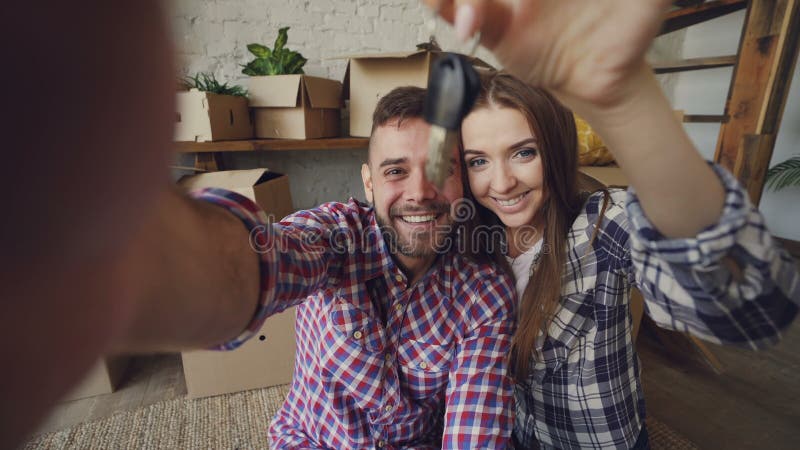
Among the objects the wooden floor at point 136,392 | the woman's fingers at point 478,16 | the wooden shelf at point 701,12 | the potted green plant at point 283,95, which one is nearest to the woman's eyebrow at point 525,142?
the woman's fingers at point 478,16

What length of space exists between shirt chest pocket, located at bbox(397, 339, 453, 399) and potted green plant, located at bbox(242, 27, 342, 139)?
91 cm

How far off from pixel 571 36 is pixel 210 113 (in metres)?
1.24

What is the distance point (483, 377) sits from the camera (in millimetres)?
751

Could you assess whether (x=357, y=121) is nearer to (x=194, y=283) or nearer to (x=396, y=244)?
(x=396, y=244)

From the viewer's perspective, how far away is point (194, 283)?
35 centimetres

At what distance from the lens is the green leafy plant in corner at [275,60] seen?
144 cm

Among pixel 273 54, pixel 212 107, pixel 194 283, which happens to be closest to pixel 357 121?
pixel 273 54

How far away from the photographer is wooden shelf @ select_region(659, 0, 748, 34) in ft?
4.39

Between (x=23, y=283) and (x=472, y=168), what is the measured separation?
0.82m

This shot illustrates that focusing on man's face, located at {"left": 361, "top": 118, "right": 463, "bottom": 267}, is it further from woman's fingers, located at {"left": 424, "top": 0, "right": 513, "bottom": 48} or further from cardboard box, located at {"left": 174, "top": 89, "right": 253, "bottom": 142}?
cardboard box, located at {"left": 174, "top": 89, "right": 253, "bottom": 142}

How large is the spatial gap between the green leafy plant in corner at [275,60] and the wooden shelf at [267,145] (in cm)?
25

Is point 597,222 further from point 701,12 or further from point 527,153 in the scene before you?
point 701,12

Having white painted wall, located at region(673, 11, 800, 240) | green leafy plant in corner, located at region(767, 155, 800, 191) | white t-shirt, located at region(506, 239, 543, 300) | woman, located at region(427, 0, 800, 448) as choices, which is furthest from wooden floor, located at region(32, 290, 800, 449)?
white painted wall, located at region(673, 11, 800, 240)

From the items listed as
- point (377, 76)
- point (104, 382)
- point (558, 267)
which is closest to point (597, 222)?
point (558, 267)
